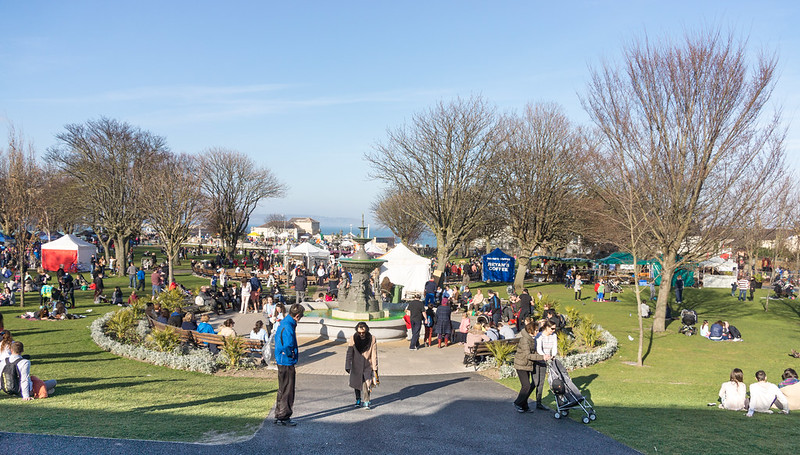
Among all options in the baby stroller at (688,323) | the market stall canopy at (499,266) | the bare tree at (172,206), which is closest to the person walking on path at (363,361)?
the baby stroller at (688,323)

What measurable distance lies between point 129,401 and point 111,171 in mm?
32856

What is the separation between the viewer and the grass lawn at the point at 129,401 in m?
A: 7.13

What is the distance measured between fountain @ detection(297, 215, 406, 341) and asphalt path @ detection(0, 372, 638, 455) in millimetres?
5532

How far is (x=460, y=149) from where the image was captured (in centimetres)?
3322

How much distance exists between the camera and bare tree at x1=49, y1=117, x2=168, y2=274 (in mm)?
34969

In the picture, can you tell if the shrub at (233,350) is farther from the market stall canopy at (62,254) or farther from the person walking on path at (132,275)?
the market stall canopy at (62,254)

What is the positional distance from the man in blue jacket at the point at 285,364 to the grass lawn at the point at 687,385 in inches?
185

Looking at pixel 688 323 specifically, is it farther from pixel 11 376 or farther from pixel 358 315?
pixel 11 376

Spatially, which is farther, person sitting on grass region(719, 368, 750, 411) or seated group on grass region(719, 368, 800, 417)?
person sitting on grass region(719, 368, 750, 411)

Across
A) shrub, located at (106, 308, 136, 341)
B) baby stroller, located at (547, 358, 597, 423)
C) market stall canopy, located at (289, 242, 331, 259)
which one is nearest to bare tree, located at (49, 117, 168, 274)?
market stall canopy, located at (289, 242, 331, 259)

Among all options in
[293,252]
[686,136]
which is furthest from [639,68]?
[293,252]

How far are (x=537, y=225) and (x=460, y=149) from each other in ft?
23.1

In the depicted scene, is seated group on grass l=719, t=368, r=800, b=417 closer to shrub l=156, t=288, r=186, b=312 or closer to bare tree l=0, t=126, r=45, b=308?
shrub l=156, t=288, r=186, b=312

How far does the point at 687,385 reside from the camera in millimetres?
11852
